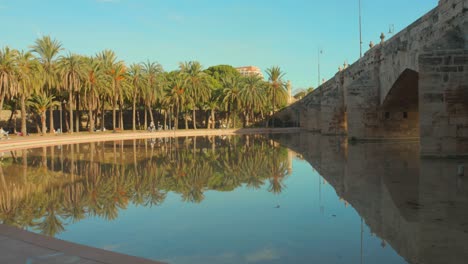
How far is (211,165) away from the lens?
13.7 meters

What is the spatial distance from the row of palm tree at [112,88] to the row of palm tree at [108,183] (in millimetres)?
21808

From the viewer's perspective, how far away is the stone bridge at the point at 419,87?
1259 centimetres

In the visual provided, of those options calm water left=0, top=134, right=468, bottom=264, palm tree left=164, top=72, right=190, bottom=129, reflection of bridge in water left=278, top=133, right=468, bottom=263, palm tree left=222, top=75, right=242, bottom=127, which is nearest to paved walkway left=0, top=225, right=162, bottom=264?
calm water left=0, top=134, right=468, bottom=264

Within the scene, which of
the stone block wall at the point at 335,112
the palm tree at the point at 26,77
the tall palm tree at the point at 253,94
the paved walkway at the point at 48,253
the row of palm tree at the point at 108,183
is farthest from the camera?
the tall palm tree at the point at 253,94

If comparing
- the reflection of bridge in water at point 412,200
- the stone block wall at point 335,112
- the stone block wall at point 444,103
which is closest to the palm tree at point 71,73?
the stone block wall at point 335,112

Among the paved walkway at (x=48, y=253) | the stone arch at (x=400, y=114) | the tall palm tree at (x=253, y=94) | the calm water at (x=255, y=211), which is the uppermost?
the tall palm tree at (x=253, y=94)

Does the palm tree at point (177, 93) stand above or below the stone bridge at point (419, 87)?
above

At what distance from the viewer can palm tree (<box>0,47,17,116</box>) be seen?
30.8m

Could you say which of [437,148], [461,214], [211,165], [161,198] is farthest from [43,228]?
[437,148]

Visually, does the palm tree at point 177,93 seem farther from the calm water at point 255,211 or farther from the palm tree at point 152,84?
the calm water at point 255,211

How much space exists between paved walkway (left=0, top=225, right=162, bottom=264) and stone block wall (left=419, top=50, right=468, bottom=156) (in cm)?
1123

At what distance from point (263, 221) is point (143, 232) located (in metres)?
1.85

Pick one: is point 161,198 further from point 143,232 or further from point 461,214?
point 461,214

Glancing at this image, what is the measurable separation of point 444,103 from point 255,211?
8543 millimetres
